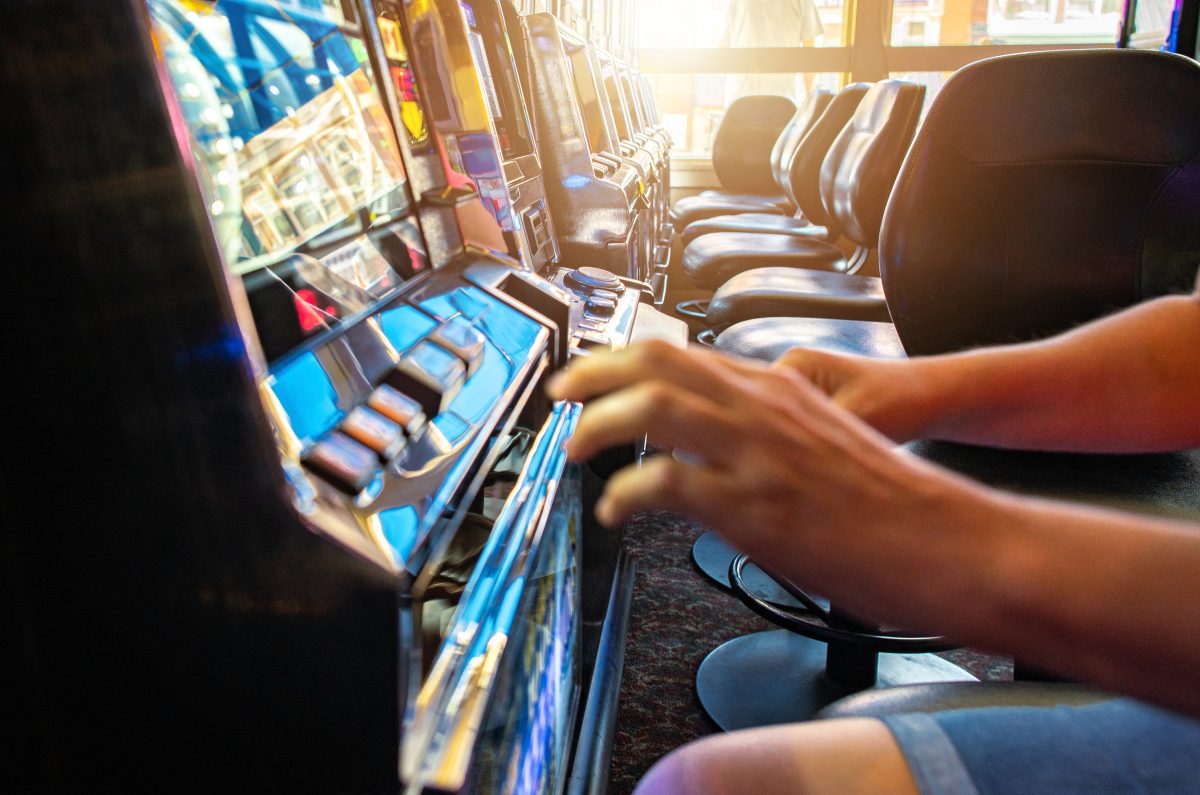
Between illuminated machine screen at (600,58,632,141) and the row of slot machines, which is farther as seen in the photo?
illuminated machine screen at (600,58,632,141)

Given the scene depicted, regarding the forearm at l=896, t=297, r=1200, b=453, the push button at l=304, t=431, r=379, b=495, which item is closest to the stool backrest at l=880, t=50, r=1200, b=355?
the forearm at l=896, t=297, r=1200, b=453

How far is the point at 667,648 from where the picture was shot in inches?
78.7

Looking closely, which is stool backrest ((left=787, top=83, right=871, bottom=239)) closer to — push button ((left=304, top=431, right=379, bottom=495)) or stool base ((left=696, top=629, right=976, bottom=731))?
stool base ((left=696, top=629, right=976, bottom=731))

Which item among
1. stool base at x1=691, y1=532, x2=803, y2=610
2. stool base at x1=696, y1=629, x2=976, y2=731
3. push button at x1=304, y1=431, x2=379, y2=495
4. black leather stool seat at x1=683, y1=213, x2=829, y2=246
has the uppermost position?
push button at x1=304, y1=431, x2=379, y2=495

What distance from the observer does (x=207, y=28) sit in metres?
0.72

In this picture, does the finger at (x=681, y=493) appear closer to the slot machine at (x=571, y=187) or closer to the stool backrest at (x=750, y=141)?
the slot machine at (x=571, y=187)

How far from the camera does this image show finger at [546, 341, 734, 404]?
14.9 inches

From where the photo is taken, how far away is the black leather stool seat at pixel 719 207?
5.01 meters

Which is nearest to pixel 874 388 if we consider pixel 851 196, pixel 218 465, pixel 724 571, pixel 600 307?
pixel 218 465

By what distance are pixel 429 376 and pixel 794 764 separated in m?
0.40

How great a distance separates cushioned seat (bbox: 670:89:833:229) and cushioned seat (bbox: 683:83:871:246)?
0.57 m

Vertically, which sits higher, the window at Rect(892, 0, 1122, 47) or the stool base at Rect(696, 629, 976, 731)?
the window at Rect(892, 0, 1122, 47)

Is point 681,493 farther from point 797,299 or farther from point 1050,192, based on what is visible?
point 797,299

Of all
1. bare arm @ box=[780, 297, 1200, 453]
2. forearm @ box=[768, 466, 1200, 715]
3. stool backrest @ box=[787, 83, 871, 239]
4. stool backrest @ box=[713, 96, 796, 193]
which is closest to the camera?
forearm @ box=[768, 466, 1200, 715]
